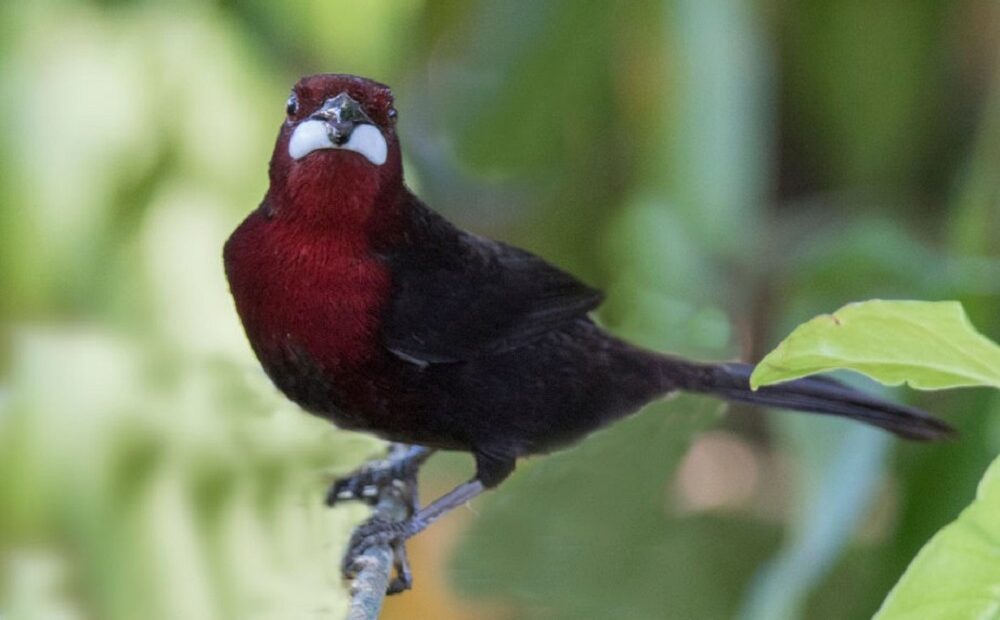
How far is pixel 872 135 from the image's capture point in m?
1.86

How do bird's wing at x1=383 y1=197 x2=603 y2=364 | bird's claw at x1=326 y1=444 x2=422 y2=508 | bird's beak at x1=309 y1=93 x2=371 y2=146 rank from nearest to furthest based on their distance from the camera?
1. bird's beak at x1=309 y1=93 x2=371 y2=146
2. bird's wing at x1=383 y1=197 x2=603 y2=364
3. bird's claw at x1=326 y1=444 x2=422 y2=508

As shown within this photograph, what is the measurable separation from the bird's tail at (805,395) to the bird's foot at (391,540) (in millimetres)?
247

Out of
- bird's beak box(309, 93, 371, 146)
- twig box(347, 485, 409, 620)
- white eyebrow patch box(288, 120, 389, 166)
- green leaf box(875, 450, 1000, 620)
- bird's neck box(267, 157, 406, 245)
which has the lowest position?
twig box(347, 485, 409, 620)

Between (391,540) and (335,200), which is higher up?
(335,200)

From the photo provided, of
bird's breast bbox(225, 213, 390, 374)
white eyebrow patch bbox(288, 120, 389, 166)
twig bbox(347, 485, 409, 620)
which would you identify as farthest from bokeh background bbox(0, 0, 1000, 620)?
white eyebrow patch bbox(288, 120, 389, 166)

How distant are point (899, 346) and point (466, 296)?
371 mm

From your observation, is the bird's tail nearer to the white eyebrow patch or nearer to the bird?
the bird

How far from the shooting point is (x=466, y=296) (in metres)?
0.87

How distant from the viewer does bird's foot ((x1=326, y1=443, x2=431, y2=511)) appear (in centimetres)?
93

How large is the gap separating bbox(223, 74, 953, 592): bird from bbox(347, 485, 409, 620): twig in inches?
0.5

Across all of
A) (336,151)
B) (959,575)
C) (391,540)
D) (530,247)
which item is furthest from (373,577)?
(530,247)

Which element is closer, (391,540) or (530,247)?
(391,540)

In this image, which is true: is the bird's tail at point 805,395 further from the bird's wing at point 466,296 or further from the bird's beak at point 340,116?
the bird's beak at point 340,116

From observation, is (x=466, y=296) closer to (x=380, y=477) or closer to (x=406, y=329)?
(x=406, y=329)
